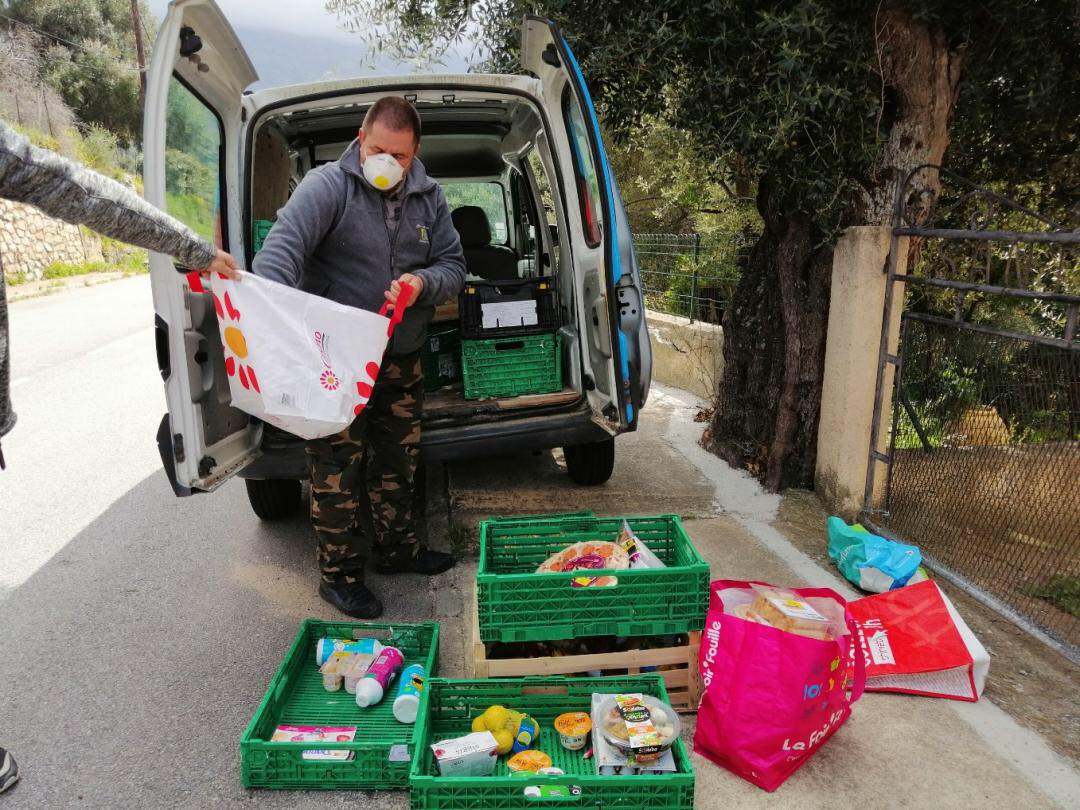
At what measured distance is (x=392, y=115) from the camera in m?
3.03

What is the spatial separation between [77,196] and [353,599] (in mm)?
2060

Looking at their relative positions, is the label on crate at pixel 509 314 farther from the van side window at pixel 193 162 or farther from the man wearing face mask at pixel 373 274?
the van side window at pixel 193 162

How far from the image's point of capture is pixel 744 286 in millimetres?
5020

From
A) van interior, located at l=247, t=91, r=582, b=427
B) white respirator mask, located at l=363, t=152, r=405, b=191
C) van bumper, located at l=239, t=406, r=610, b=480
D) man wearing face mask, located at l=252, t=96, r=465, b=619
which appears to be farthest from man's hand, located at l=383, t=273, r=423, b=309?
van interior, located at l=247, t=91, r=582, b=427

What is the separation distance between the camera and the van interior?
4141 mm

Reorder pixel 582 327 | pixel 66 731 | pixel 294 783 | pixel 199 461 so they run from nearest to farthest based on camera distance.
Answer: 1. pixel 294 783
2. pixel 66 731
3. pixel 199 461
4. pixel 582 327

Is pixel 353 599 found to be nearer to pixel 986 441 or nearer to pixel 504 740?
pixel 504 740

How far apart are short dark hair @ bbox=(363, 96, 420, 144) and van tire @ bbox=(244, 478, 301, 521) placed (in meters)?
2.03

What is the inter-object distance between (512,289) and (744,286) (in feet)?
5.14

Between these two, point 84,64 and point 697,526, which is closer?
point 697,526

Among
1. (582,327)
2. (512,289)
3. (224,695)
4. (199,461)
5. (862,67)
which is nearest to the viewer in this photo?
(224,695)

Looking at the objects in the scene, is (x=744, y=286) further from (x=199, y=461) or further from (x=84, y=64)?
(x=84, y=64)

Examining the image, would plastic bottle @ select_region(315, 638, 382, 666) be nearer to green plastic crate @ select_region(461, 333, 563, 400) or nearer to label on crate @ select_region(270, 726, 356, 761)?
label on crate @ select_region(270, 726, 356, 761)

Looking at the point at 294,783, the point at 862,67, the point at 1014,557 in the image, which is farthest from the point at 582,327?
the point at 294,783
